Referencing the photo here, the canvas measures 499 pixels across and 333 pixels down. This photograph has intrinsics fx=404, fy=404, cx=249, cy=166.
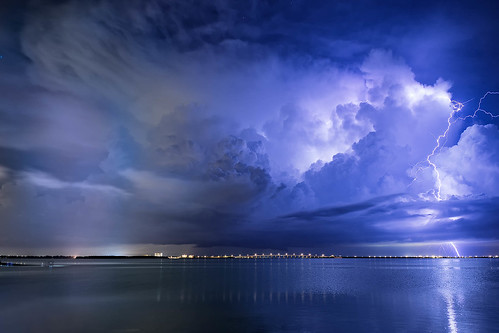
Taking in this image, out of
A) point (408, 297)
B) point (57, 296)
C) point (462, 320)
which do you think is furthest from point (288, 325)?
point (57, 296)

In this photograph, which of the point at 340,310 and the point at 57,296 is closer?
the point at 340,310

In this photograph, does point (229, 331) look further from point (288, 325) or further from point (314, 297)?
point (314, 297)

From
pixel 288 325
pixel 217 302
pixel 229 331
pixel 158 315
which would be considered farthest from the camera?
pixel 217 302

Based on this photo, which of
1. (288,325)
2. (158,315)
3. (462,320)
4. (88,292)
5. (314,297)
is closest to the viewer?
(288,325)

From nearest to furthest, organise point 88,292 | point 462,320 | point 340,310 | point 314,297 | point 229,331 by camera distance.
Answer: point 229,331 < point 462,320 < point 340,310 < point 314,297 < point 88,292

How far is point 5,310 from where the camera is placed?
143ft

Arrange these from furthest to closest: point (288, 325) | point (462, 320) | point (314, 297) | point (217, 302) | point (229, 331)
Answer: point (314, 297) → point (217, 302) → point (462, 320) → point (288, 325) → point (229, 331)

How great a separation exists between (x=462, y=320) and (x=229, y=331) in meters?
21.8

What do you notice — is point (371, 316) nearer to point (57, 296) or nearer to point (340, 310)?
point (340, 310)

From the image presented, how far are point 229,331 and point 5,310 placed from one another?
27188 mm

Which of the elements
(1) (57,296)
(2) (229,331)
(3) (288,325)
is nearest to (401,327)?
(3) (288,325)

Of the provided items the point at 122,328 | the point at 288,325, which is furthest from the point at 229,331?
the point at 122,328

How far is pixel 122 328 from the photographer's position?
3319 centimetres

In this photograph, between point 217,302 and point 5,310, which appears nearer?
point 5,310
